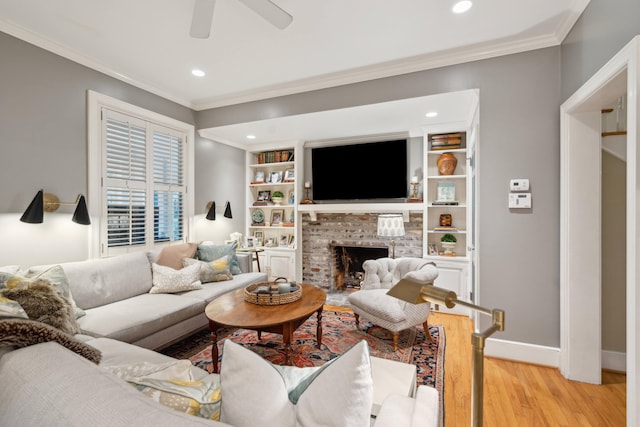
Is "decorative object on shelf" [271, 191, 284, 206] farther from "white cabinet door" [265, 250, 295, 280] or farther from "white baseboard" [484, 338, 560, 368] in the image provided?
"white baseboard" [484, 338, 560, 368]

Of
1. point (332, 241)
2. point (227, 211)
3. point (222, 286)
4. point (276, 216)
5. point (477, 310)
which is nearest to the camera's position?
point (477, 310)

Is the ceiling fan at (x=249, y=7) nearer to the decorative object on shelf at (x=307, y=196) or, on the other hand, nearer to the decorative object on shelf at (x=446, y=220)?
the decorative object on shelf at (x=307, y=196)

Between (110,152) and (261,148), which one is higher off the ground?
(261,148)

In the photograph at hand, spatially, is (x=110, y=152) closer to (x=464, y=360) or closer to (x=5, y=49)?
(x=5, y=49)

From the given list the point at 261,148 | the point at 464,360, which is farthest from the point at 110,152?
the point at 464,360

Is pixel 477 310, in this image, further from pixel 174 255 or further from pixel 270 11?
pixel 174 255

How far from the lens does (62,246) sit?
8.97 ft

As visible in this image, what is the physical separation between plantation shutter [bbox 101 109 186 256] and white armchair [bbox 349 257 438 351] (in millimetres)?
2478

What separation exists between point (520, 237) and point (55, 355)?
301 cm

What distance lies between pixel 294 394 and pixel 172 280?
2.52m

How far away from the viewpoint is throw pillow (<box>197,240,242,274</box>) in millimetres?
3512

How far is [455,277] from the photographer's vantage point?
12.0ft

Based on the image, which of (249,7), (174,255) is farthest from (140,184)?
(249,7)

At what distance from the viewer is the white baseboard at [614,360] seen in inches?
93.0
